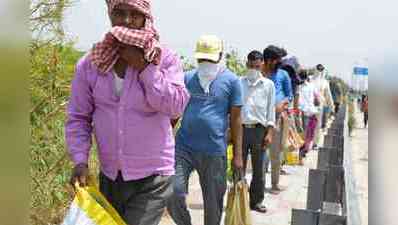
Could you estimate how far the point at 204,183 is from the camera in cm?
417

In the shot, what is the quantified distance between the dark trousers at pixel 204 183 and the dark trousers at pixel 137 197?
140 cm

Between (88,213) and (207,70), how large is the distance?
7.20 feet

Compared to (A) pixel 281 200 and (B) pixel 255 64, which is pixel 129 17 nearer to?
(B) pixel 255 64

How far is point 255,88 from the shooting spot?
19.6ft

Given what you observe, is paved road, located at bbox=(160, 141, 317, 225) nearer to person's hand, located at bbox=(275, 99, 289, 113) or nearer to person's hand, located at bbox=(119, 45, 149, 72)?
person's hand, located at bbox=(275, 99, 289, 113)

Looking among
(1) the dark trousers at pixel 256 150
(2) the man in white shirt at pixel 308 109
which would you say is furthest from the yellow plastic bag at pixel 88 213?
(2) the man in white shirt at pixel 308 109

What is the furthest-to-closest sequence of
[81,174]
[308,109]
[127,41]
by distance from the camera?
[308,109], [81,174], [127,41]

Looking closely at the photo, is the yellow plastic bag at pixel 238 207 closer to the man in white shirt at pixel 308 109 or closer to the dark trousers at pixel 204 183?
the dark trousers at pixel 204 183

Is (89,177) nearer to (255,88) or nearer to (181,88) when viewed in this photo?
(181,88)

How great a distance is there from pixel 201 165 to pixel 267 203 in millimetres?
2817

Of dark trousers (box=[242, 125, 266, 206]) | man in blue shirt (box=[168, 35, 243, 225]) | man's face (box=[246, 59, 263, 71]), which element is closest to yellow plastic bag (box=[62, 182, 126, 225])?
man in blue shirt (box=[168, 35, 243, 225])

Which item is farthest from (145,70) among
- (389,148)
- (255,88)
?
(255,88)

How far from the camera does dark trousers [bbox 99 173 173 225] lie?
8.61ft

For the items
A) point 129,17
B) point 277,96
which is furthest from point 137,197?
point 277,96
